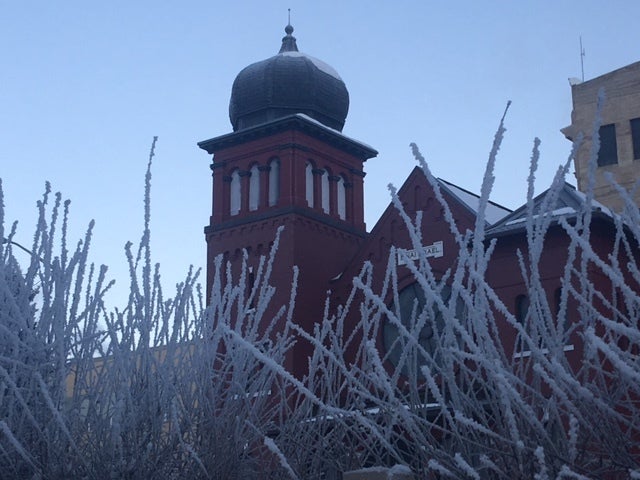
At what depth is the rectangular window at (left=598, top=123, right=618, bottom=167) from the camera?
36375 mm

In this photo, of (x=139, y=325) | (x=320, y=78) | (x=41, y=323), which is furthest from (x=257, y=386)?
(x=320, y=78)

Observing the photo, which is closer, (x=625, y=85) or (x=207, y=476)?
(x=207, y=476)

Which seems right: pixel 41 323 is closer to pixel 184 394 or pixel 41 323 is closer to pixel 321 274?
pixel 184 394

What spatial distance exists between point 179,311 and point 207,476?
1.37 meters

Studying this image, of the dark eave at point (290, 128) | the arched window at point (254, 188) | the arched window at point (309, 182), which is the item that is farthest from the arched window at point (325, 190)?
the arched window at point (254, 188)

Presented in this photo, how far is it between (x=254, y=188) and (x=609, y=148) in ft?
46.3

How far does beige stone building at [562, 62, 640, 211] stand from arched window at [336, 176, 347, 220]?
915 centimetres

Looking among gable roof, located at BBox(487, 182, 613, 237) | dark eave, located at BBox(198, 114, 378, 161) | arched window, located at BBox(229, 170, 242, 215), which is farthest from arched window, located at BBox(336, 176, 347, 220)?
gable roof, located at BBox(487, 182, 613, 237)

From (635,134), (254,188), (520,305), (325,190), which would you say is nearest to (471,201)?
(520,305)

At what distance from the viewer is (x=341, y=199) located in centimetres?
3547

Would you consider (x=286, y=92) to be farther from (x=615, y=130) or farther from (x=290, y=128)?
(x=615, y=130)

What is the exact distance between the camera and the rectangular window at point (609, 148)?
36.4m

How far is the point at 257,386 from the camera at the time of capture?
773cm

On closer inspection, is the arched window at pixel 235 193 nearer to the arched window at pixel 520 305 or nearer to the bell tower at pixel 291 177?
the bell tower at pixel 291 177
